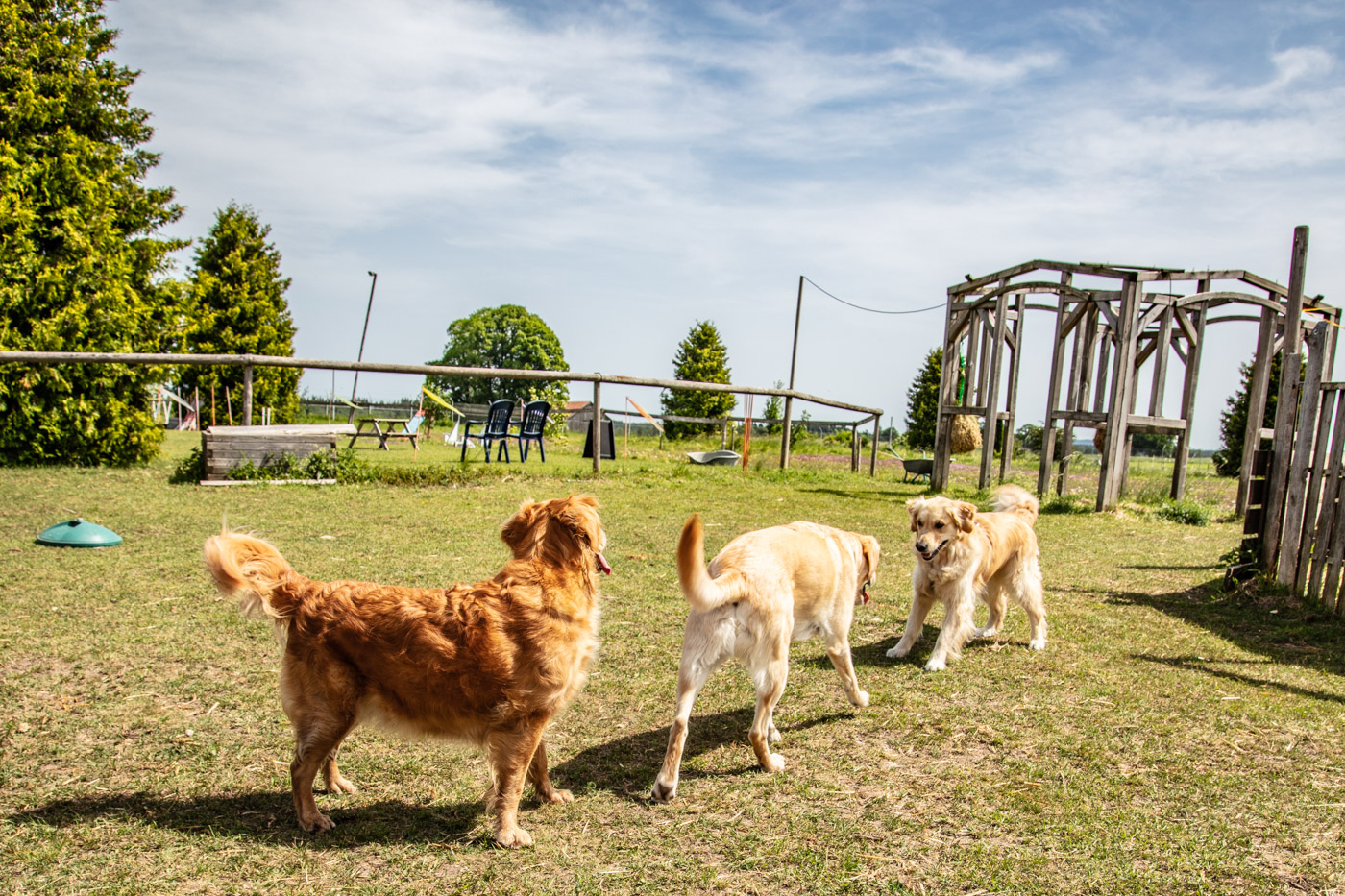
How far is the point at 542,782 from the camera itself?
3430 mm

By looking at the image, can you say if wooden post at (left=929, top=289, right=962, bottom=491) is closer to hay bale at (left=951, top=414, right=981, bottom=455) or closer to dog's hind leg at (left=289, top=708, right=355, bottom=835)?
hay bale at (left=951, top=414, right=981, bottom=455)

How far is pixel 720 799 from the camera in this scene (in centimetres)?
351

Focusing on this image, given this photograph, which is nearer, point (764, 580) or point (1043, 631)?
point (764, 580)

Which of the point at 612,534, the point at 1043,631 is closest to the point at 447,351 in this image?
the point at 612,534

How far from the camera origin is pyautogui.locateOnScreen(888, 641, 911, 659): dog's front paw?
5.62 meters

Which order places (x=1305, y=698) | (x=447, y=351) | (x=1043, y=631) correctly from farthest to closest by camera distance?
(x=447, y=351), (x=1043, y=631), (x=1305, y=698)

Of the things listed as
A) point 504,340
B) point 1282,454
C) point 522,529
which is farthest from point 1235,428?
point 504,340

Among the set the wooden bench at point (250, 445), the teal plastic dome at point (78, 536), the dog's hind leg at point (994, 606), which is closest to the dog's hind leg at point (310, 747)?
the dog's hind leg at point (994, 606)

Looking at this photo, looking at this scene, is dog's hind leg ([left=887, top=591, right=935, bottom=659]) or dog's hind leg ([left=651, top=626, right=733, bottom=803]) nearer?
dog's hind leg ([left=651, top=626, right=733, bottom=803])

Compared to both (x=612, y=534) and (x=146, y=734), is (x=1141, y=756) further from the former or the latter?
(x=612, y=534)

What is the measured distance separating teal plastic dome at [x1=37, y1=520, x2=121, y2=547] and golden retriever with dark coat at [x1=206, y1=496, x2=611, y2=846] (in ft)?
19.0

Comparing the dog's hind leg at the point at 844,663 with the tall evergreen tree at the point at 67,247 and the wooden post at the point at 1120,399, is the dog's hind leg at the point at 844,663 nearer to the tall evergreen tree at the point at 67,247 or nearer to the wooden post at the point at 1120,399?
the wooden post at the point at 1120,399

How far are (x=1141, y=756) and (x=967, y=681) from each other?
1.24 meters

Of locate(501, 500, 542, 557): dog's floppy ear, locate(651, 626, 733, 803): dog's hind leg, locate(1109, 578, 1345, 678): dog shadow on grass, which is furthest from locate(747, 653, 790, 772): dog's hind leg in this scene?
locate(1109, 578, 1345, 678): dog shadow on grass
